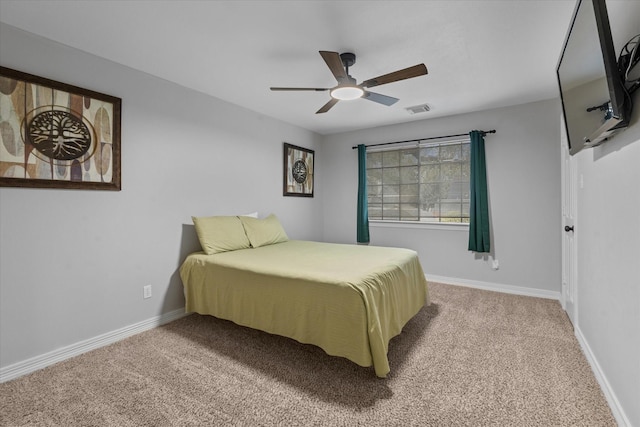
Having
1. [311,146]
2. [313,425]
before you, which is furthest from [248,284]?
[311,146]

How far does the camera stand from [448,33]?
7.24 feet

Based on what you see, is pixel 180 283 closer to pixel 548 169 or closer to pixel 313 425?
pixel 313 425

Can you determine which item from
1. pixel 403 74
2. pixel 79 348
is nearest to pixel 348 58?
pixel 403 74

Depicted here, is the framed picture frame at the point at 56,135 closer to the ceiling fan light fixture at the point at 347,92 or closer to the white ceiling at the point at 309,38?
the white ceiling at the point at 309,38

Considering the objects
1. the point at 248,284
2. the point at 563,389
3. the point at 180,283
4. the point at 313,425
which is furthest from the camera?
the point at 180,283

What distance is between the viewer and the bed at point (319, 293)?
1.91 meters

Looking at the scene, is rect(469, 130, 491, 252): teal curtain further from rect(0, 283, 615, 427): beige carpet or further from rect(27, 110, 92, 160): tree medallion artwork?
rect(27, 110, 92, 160): tree medallion artwork

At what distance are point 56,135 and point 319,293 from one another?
2.31 metres

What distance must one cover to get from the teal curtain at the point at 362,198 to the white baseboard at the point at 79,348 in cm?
290

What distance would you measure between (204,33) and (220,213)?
1922mm

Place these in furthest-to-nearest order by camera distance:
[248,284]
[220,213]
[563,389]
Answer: [220,213] → [248,284] → [563,389]

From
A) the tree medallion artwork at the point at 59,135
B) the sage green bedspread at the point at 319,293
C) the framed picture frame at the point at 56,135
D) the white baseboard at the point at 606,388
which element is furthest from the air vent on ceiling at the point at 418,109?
the tree medallion artwork at the point at 59,135

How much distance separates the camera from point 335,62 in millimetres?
2088

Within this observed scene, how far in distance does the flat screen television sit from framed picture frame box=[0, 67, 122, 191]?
10.6 feet
